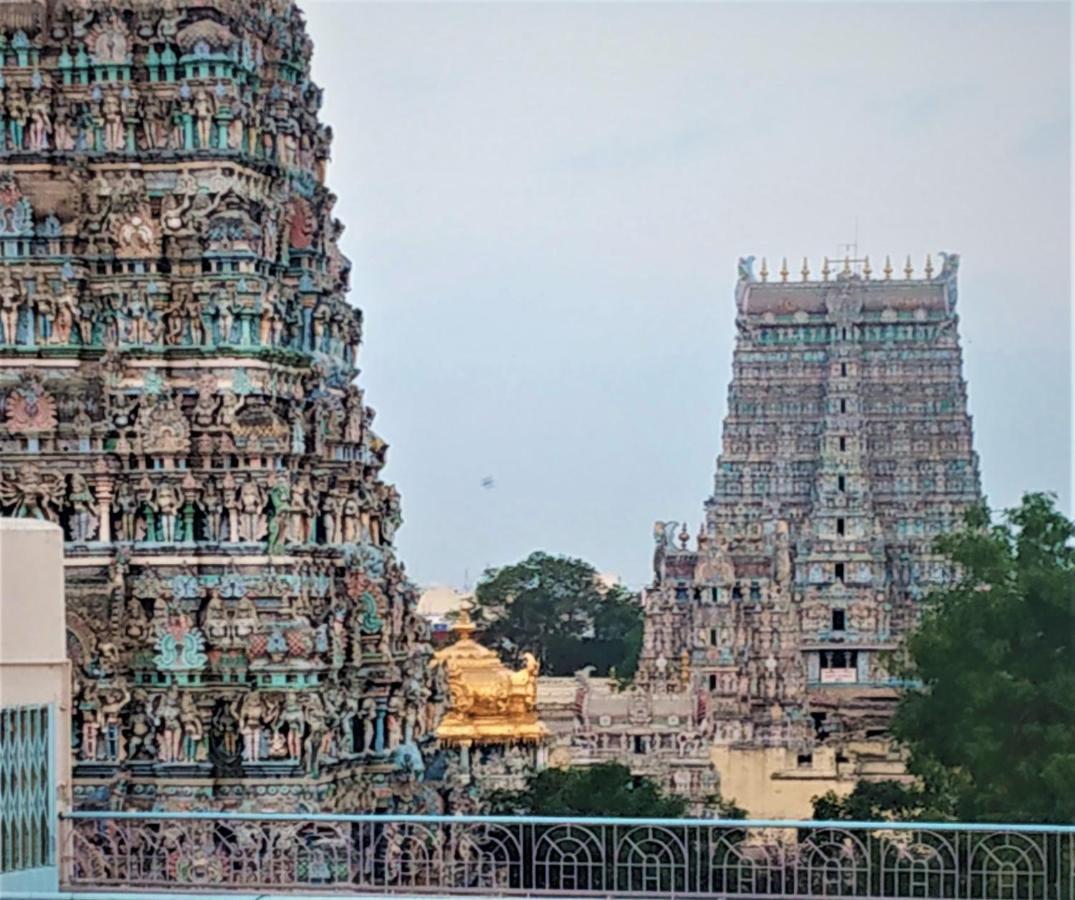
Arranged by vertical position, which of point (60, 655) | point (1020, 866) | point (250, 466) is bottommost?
point (1020, 866)

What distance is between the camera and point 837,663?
5116 cm

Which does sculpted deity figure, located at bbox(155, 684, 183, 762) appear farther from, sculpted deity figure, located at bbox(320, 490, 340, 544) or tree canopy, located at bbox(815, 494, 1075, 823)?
tree canopy, located at bbox(815, 494, 1075, 823)

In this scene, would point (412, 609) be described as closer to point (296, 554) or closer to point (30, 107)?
point (296, 554)

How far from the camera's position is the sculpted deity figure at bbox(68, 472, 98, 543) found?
762 inches

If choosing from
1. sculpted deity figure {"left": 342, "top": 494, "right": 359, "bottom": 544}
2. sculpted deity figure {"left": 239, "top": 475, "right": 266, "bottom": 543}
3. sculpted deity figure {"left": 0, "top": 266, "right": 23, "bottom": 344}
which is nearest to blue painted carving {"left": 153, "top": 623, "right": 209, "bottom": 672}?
sculpted deity figure {"left": 239, "top": 475, "right": 266, "bottom": 543}

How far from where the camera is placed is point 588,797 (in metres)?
28.6

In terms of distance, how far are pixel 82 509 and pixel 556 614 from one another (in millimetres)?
47346

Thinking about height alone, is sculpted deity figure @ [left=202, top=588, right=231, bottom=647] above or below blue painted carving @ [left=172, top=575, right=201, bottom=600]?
below

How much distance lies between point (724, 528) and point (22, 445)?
105 ft

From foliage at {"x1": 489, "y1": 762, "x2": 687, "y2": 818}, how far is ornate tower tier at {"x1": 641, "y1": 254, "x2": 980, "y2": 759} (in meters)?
19.3

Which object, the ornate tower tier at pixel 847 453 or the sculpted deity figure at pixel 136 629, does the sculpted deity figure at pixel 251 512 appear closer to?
the sculpted deity figure at pixel 136 629

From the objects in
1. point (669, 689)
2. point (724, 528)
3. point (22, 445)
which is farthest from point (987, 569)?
point (724, 528)

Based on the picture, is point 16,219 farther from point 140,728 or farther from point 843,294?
point 843,294

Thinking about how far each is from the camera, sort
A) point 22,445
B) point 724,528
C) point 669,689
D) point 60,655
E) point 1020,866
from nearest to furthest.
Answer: point 60,655 → point 22,445 → point 1020,866 → point 669,689 → point 724,528
